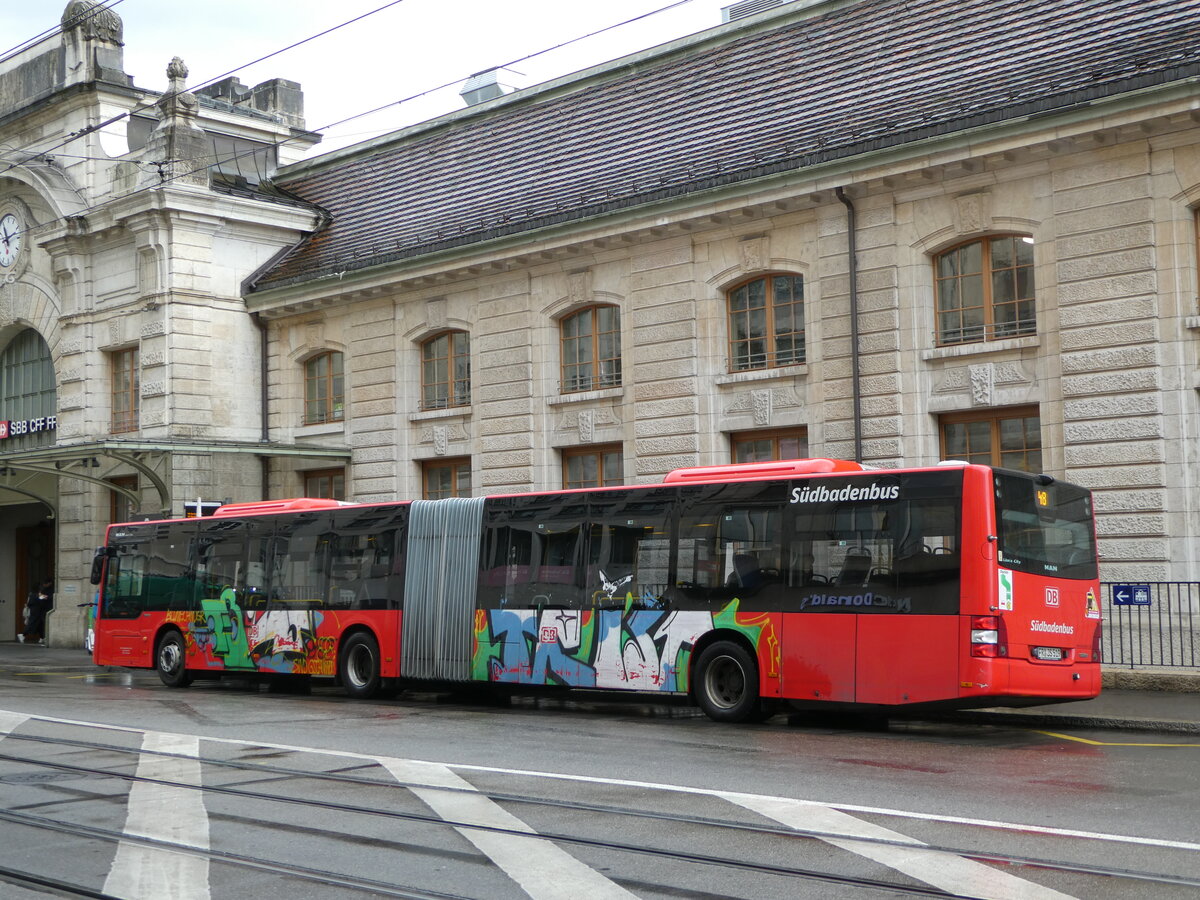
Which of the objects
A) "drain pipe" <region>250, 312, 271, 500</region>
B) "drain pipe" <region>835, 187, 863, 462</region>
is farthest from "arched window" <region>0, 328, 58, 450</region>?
"drain pipe" <region>835, 187, 863, 462</region>

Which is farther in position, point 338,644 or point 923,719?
point 338,644

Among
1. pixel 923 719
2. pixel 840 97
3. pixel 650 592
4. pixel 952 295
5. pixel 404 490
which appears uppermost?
pixel 840 97

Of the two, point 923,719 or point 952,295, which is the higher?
point 952,295

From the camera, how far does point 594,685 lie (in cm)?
1769

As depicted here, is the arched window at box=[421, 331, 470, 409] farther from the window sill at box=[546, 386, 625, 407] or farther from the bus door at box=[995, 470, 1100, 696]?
the bus door at box=[995, 470, 1100, 696]

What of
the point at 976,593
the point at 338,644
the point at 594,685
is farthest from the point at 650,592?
the point at 338,644

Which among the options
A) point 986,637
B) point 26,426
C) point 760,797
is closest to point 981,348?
point 986,637

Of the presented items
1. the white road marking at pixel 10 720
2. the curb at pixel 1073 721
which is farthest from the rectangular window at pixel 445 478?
the curb at pixel 1073 721

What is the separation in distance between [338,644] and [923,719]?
9.02 m

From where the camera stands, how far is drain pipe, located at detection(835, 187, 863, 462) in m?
22.5

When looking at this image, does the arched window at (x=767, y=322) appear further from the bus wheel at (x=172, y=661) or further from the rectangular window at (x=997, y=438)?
the bus wheel at (x=172, y=661)

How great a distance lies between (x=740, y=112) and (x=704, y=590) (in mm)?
12013

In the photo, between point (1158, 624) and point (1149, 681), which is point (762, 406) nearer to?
point (1158, 624)

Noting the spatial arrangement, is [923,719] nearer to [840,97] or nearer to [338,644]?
[338,644]
